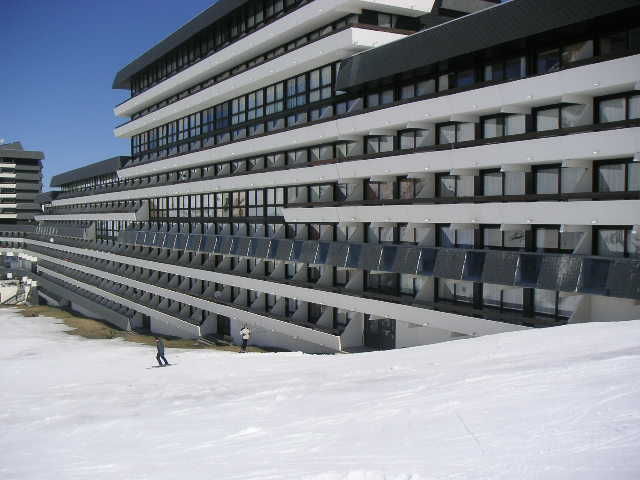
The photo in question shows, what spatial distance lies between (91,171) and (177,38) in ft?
102

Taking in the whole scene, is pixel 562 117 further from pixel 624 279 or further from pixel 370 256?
pixel 370 256

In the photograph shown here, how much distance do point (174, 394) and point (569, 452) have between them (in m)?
12.5

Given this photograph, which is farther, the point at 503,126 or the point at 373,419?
the point at 503,126

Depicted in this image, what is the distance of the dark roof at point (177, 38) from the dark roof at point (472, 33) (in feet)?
57.1

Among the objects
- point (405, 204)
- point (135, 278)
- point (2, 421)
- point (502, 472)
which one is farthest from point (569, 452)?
point (135, 278)

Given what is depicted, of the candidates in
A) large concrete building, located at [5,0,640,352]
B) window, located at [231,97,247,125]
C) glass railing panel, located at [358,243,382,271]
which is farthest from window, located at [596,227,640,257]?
window, located at [231,97,247,125]

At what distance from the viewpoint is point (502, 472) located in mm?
8203

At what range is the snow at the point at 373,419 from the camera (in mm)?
8977

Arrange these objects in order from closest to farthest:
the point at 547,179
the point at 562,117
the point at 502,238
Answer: the point at 562,117 → the point at 547,179 → the point at 502,238

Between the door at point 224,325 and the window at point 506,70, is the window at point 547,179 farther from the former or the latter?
the door at point 224,325

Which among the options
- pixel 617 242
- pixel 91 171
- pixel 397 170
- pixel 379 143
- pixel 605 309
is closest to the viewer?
pixel 605 309

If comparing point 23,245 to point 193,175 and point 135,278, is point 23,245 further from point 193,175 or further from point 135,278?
point 193,175

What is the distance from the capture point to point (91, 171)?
261ft

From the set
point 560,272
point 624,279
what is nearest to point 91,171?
point 560,272
